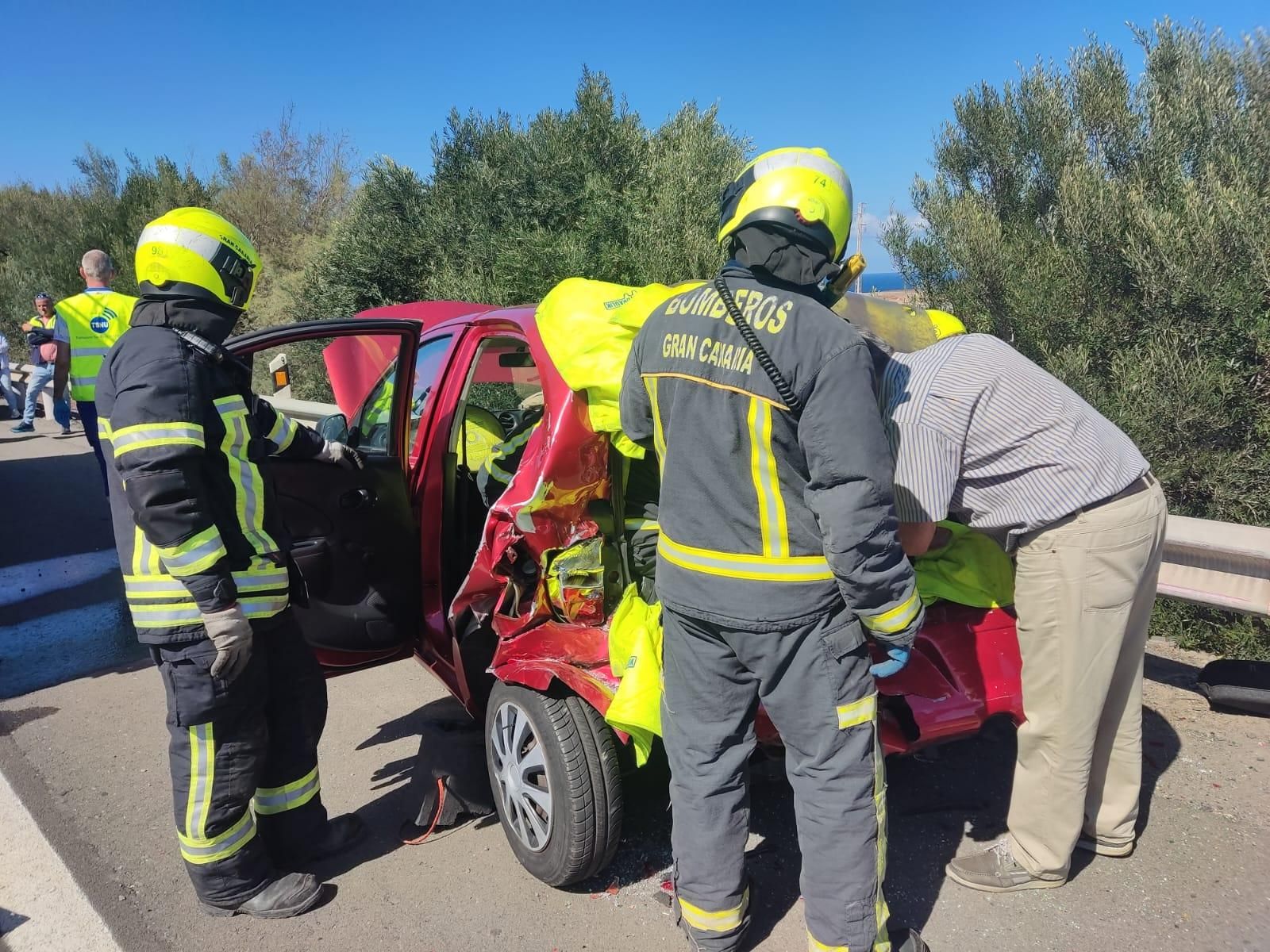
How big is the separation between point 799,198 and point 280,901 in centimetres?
264

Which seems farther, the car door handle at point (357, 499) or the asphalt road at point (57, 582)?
the asphalt road at point (57, 582)

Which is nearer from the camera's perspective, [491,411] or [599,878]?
[599,878]

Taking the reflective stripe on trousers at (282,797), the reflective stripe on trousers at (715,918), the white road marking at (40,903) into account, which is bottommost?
the white road marking at (40,903)

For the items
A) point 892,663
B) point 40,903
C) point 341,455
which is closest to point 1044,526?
point 892,663

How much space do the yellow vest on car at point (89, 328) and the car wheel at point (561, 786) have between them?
5479mm

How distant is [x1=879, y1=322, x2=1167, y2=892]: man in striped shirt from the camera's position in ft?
7.73

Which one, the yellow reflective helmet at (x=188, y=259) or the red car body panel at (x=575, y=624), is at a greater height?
the yellow reflective helmet at (x=188, y=259)

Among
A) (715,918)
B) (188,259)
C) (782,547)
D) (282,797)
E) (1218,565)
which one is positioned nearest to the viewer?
(782,547)

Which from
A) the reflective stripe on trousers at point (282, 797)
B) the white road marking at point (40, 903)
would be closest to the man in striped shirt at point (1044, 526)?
the reflective stripe on trousers at point (282, 797)

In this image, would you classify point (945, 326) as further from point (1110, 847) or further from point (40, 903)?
point (40, 903)

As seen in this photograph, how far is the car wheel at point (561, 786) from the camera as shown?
2.64 metres

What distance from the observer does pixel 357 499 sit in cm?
346

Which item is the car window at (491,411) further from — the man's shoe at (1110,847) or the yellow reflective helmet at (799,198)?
the man's shoe at (1110,847)

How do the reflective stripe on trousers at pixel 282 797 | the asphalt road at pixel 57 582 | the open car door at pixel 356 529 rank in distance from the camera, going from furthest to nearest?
the asphalt road at pixel 57 582, the open car door at pixel 356 529, the reflective stripe on trousers at pixel 282 797
